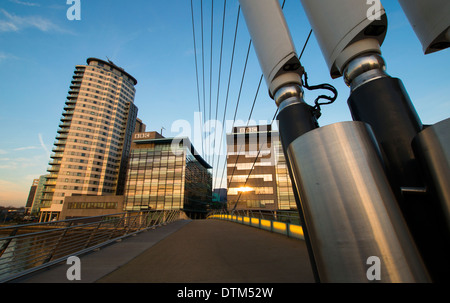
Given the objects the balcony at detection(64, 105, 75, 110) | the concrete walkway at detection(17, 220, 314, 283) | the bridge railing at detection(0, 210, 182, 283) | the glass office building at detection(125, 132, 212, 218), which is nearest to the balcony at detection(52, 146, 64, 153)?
the balcony at detection(64, 105, 75, 110)

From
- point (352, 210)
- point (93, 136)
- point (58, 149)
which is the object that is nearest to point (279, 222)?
point (352, 210)

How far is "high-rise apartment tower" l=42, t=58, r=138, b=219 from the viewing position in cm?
6362

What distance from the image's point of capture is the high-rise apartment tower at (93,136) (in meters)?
63.6

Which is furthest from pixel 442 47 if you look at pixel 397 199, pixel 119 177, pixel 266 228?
pixel 119 177

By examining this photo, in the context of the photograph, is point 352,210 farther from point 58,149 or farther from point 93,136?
point 58,149

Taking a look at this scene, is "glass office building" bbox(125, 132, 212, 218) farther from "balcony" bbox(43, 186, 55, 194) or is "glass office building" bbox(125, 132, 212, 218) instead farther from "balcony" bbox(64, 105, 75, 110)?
"balcony" bbox(64, 105, 75, 110)

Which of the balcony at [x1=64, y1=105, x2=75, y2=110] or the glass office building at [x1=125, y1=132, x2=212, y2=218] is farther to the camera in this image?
the balcony at [x1=64, y1=105, x2=75, y2=110]

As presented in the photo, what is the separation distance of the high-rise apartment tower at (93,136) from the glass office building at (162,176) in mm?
23146

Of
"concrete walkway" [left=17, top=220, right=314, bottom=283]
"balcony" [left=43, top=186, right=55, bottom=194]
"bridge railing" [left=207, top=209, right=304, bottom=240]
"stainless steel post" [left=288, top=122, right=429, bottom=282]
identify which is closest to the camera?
"stainless steel post" [left=288, top=122, right=429, bottom=282]

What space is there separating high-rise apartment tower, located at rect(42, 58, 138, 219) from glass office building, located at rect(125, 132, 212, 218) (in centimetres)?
2315

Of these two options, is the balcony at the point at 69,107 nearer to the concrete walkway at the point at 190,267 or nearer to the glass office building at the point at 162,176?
the glass office building at the point at 162,176

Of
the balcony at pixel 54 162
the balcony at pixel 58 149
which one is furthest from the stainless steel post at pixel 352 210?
the balcony at pixel 58 149

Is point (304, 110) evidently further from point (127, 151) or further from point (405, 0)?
point (127, 151)

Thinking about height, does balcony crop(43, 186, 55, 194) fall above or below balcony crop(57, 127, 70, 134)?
below
